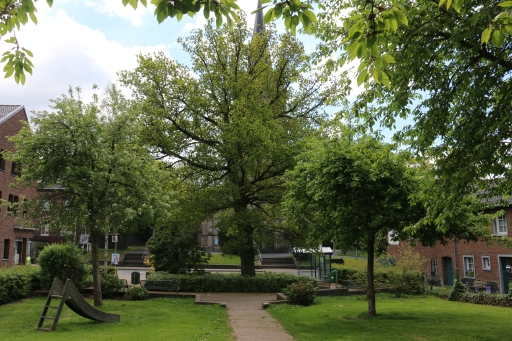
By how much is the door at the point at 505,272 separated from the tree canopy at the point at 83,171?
23.7 metres

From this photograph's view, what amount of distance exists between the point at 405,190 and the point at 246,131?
10063 millimetres

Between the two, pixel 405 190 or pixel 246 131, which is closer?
pixel 405 190

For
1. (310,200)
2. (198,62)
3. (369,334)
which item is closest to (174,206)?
(198,62)

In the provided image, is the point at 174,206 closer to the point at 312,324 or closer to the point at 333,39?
the point at 312,324

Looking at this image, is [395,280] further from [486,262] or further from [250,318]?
[250,318]

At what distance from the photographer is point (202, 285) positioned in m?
25.3

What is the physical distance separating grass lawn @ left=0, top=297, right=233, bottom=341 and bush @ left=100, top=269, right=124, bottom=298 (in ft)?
4.63

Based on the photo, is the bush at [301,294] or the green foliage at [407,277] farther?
the green foliage at [407,277]

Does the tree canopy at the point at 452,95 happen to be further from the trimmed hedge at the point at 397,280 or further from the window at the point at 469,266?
the window at the point at 469,266

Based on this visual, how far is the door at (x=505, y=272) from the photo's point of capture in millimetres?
29497

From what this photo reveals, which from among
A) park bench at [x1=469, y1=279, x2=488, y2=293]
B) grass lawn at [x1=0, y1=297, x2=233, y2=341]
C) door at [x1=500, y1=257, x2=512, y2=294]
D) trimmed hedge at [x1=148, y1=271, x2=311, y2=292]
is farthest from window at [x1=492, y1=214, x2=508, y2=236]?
grass lawn at [x1=0, y1=297, x2=233, y2=341]

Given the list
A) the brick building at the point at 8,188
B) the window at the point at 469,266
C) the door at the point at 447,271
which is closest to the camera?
the window at the point at 469,266

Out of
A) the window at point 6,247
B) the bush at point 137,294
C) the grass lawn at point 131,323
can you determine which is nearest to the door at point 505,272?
the grass lawn at point 131,323

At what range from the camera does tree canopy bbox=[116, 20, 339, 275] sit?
24.1 meters
